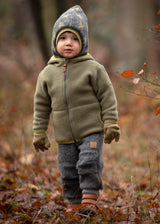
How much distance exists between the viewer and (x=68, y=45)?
2938mm

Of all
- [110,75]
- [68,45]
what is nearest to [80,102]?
[68,45]

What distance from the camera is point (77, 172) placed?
321cm

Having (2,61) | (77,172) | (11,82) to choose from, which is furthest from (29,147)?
(2,61)

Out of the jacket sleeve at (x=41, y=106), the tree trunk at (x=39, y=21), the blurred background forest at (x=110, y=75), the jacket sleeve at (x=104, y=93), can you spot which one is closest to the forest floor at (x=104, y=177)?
the blurred background forest at (x=110, y=75)

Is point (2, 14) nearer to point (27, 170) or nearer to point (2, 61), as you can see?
point (2, 61)

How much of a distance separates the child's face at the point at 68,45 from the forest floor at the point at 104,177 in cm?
57

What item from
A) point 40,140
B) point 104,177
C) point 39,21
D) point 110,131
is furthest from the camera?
point 39,21

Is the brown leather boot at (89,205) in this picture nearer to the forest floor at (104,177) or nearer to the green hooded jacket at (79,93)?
the forest floor at (104,177)

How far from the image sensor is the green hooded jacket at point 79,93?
117 inches

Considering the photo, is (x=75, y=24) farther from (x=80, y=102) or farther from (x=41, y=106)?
(x=41, y=106)

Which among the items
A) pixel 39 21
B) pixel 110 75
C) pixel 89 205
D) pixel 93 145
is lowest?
pixel 89 205

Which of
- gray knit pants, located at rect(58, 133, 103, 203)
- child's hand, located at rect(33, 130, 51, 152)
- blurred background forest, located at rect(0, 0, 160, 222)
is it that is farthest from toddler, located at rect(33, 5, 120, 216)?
blurred background forest, located at rect(0, 0, 160, 222)

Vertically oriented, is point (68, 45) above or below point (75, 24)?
below

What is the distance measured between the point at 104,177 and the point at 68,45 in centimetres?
250
